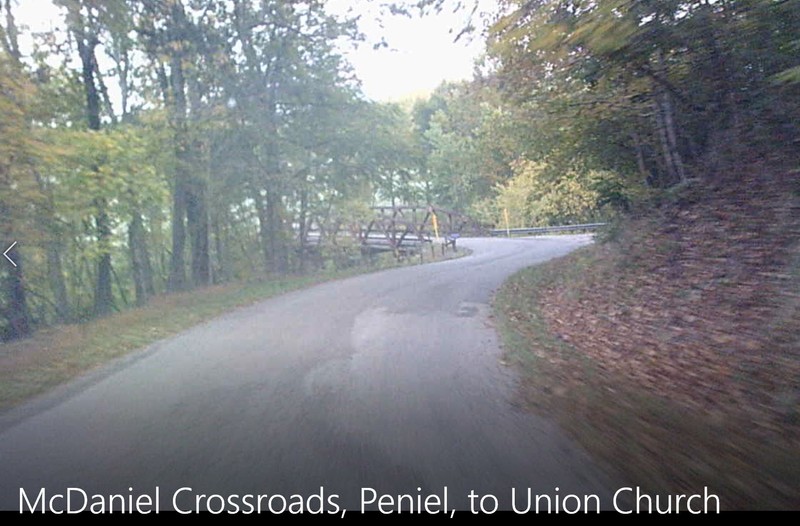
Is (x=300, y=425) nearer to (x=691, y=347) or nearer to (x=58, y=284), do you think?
(x=691, y=347)

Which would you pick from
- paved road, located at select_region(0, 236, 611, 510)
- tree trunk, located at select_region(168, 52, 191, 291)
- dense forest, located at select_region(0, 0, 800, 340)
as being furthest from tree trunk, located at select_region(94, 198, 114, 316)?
paved road, located at select_region(0, 236, 611, 510)

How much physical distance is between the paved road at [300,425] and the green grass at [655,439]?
31 cm

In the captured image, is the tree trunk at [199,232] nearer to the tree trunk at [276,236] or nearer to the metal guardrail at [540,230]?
the tree trunk at [276,236]

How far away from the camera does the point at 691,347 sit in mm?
8367

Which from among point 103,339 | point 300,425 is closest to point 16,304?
point 103,339

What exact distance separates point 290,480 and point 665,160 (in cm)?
1181

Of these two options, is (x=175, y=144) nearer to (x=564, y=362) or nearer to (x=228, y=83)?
(x=228, y=83)

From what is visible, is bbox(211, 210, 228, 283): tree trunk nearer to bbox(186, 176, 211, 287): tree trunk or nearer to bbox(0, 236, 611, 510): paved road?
bbox(186, 176, 211, 287): tree trunk

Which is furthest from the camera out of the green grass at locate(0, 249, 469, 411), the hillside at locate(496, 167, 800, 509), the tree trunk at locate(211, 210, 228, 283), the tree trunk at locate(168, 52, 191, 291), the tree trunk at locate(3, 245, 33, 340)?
the tree trunk at locate(211, 210, 228, 283)

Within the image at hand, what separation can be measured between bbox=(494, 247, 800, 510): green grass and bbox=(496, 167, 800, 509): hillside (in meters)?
0.01

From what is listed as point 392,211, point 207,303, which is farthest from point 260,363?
point 392,211

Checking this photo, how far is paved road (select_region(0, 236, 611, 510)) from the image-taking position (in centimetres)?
512

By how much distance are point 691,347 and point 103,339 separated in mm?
10213

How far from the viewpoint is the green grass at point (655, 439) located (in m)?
4.73
